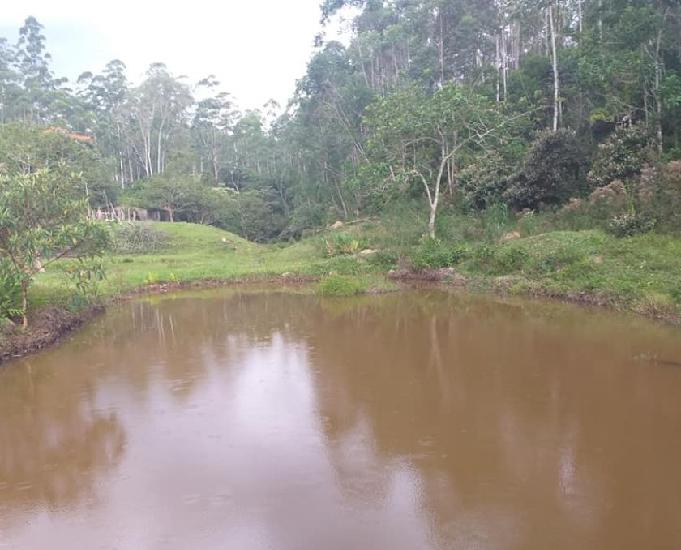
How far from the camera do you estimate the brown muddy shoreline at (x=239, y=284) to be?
1073cm

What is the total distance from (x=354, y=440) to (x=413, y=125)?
1456 cm

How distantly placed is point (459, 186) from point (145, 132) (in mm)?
31190

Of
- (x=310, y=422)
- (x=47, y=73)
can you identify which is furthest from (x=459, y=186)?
(x=47, y=73)

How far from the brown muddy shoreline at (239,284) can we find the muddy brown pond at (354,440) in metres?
0.53

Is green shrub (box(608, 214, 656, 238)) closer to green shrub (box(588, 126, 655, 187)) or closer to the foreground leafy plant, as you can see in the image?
green shrub (box(588, 126, 655, 187))

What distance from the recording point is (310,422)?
7.14 metres

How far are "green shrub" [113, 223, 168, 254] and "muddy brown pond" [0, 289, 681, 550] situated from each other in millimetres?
15933

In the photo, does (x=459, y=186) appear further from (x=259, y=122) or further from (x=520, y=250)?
(x=259, y=122)

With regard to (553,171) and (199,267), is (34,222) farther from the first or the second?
(553,171)

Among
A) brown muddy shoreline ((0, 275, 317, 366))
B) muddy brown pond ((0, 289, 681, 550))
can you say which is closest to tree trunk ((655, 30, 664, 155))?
muddy brown pond ((0, 289, 681, 550))

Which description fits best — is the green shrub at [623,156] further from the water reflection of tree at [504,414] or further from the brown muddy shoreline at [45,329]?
the brown muddy shoreline at [45,329]

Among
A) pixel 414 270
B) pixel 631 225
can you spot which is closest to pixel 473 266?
pixel 414 270

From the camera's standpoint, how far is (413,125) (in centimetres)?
1903

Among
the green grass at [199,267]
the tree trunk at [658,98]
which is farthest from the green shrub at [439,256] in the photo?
the tree trunk at [658,98]
